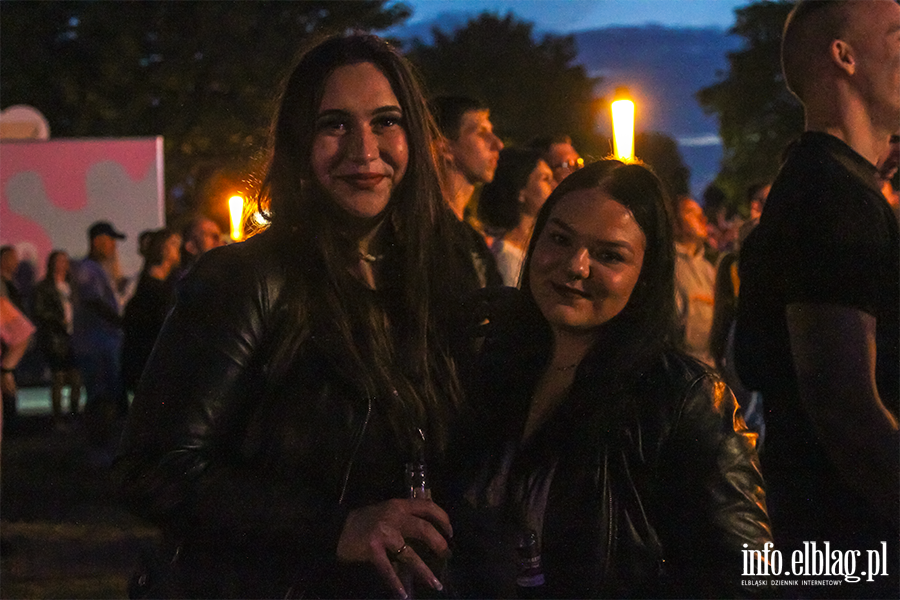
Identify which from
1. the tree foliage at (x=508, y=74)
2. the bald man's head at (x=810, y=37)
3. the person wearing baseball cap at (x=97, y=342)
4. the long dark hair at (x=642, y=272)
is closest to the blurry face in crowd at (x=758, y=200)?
the bald man's head at (x=810, y=37)

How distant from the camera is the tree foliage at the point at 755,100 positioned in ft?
165

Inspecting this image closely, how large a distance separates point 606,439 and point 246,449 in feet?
2.29

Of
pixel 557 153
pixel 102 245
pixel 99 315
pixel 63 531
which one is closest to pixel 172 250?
pixel 99 315

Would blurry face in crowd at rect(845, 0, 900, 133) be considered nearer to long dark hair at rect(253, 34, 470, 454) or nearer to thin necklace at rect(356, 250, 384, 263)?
long dark hair at rect(253, 34, 470, 454)

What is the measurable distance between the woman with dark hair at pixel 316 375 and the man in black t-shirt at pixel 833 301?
2.41 ft

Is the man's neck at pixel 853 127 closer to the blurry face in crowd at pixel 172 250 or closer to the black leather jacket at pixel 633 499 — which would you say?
the black leather jacket at pixel 633 499

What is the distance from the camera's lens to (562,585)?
1.97 metres

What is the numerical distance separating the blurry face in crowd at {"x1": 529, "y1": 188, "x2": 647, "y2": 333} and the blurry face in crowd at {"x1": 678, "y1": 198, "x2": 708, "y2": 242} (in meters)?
5.23

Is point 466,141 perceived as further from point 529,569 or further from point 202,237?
point 529,569

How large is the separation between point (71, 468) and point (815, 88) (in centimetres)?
793

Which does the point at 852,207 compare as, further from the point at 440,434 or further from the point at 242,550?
the point at 242,550

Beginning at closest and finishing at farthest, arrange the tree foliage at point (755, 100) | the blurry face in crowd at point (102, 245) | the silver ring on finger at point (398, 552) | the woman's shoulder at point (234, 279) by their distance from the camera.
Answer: the silver ring on finger at point (398, 552), the woman's shoulder at point (234, 279), the blurry face in crowd at point (102, 245), the tree foliage at point (755, 100)

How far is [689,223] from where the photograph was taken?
7.38 metres

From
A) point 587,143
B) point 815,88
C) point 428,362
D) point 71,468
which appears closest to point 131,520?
point 71,468
